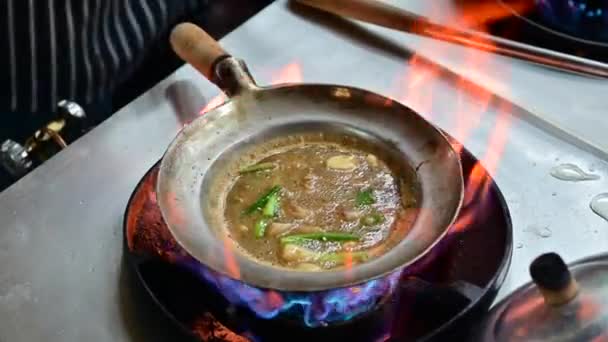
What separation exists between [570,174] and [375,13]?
1.09ft

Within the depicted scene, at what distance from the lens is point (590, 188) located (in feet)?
2.62

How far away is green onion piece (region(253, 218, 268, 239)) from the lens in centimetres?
73

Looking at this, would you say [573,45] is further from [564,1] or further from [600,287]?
[600,287]

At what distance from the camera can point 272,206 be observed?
0.75 metres

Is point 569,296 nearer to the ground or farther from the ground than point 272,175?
nearer to the ground

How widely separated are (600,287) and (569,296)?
3 centimetres

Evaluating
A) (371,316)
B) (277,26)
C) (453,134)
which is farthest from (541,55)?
(371,316)

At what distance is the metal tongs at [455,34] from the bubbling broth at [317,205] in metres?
0.24

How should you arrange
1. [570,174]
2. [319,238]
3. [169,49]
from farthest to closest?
[169,49] < [570,174] < [319,238]

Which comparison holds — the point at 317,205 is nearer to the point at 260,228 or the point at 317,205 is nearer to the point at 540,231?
the point at 260,228

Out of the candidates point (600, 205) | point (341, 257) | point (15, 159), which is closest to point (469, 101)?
point (600, 205)

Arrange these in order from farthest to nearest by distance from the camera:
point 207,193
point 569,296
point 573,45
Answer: point 573,45 → point 207,193 → point 569,296

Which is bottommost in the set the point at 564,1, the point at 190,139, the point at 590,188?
the point at 590,188

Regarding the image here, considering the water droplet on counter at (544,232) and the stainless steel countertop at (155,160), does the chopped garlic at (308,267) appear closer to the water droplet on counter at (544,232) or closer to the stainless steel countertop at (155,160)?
the stainless steel countertop at (155,160)
